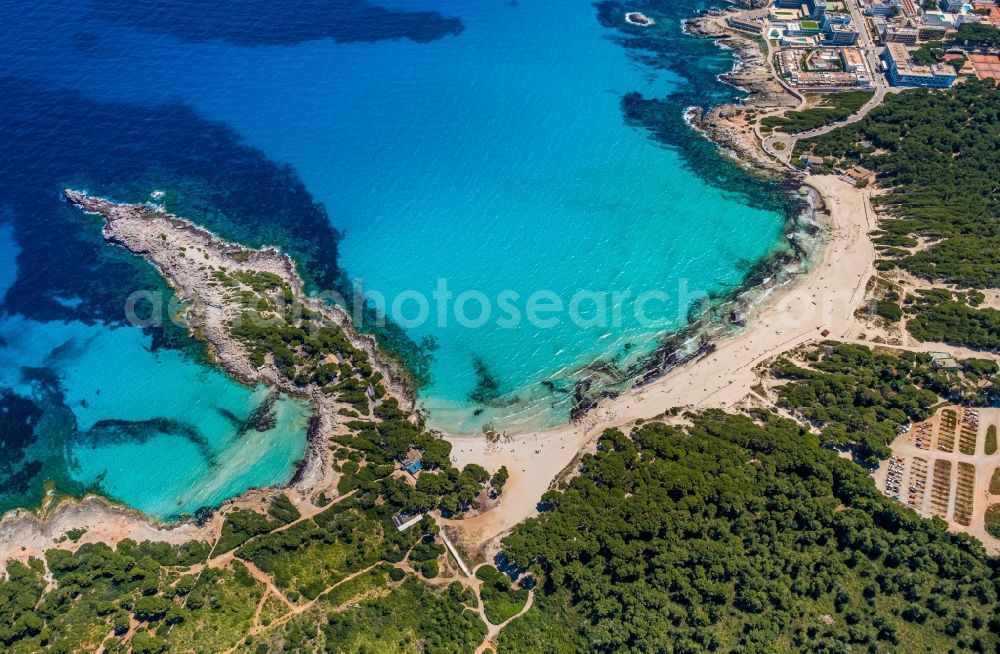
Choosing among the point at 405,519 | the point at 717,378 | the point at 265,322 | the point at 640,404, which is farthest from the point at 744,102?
the point at 405,519

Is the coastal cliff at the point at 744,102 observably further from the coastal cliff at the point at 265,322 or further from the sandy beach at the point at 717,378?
the coastal cliff at the point at 265,322

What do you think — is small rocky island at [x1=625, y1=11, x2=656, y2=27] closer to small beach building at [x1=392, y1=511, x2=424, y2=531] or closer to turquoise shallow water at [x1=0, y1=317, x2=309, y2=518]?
turquoise shallow water at [x1=0, y1=317, x2=309, y2=518]

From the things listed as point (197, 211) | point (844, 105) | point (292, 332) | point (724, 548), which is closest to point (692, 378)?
point (724, 548)

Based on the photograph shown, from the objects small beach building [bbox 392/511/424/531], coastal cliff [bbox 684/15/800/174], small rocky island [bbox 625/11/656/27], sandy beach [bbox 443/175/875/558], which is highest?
small rocky island [bbox 625/11/656/27]

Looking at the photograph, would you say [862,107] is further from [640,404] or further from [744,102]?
[640,404]

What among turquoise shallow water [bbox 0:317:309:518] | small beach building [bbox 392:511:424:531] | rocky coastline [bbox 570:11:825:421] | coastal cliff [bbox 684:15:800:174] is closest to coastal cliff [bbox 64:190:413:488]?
turquoise shallow water [bbox 0:317:309:518]

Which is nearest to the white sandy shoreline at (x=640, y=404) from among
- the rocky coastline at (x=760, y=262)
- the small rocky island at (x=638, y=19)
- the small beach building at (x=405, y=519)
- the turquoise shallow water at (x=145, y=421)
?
the rocky coastline at (x=760, y=262)
